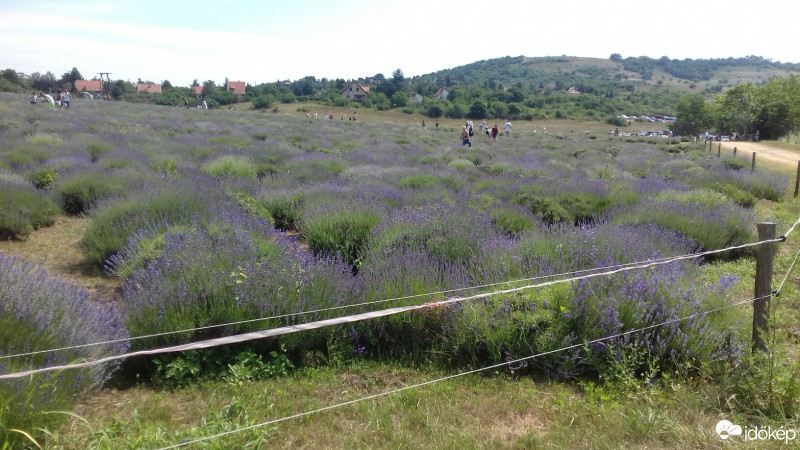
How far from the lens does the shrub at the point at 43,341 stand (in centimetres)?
264

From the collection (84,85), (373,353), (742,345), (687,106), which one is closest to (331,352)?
(373,353)

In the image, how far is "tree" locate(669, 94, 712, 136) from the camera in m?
65.5

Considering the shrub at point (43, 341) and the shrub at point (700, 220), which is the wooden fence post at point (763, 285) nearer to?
the shrub at point (700, 220)

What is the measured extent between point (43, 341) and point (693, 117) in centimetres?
7632

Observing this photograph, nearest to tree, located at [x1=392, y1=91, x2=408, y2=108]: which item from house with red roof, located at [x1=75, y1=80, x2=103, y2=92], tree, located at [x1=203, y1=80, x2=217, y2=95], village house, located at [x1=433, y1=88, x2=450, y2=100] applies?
village house, located at [x1=433, y1=88, x2=450, y2=100]

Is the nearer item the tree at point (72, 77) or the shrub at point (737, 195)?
the shrub at point (737, 195)

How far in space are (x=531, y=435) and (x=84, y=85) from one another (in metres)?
115

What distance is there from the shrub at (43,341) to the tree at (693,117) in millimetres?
75514

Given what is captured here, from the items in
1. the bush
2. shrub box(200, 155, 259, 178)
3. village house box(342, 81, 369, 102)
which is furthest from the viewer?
village house box(342, 81, 369, 102)

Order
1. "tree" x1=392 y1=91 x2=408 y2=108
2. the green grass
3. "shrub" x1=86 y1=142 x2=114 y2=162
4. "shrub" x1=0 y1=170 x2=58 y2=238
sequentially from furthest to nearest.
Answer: "tree" x1=392 y1=91 x2=408 y2=108 < "shrub" x1=86 y1=142 x2=114 y2=162 < "shrub" x1=0 y1=170 x2=58 y2=238 < the green grass

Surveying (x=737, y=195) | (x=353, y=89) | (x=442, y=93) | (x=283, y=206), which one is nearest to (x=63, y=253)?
(x=283, y=206)

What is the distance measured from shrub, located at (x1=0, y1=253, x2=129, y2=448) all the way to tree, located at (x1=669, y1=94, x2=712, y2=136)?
2973 inches

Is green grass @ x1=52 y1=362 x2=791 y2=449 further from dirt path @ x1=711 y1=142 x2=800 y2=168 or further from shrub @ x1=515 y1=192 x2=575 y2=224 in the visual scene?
dirt path @ x1=711 y1=142 x2=800 y2=168

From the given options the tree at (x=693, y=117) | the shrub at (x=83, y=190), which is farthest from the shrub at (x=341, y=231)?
the tree at (x=693, y=117)
